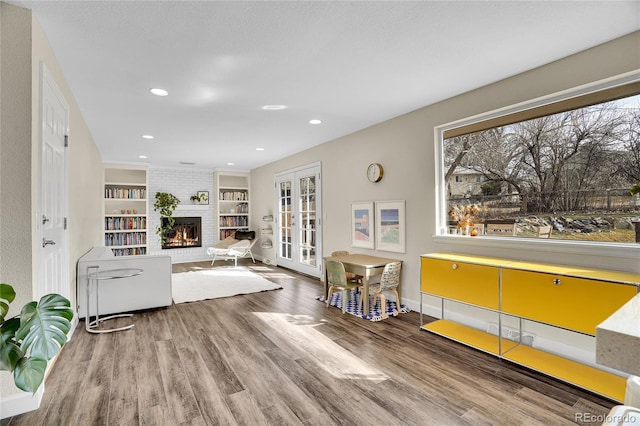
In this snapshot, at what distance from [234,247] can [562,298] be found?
601 centimetres

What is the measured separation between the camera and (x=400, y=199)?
12.9ft

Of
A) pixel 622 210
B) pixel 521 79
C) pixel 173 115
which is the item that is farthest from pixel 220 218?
pixel 622 210

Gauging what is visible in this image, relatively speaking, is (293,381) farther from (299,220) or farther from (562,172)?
(299,220)

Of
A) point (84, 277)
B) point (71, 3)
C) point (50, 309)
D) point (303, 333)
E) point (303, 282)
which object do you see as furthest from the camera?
point (303, 282)

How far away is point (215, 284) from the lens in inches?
206

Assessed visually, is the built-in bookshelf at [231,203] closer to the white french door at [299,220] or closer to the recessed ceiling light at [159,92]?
the white french door at [299,220]

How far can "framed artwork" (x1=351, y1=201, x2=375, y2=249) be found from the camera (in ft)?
14.4

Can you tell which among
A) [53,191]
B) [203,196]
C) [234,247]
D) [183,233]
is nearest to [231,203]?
[203,196]

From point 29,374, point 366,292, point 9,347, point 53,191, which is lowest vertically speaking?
point 366,292

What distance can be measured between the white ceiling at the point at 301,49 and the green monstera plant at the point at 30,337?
170 cm

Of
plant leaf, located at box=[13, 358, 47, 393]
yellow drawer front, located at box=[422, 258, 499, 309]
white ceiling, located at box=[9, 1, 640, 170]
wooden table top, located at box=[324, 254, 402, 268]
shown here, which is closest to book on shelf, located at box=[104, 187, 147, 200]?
white ceiling, located at box=[9, 1, 640, 170]

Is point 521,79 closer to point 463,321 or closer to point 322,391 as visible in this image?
point 463,321

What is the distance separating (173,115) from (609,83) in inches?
165

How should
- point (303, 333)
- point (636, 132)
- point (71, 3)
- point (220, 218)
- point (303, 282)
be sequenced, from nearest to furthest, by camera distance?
1. point (71, 3)
2. point (636, 132)
3. point (303, 333)
4. point (303, 282)
5. point (220, 218)
